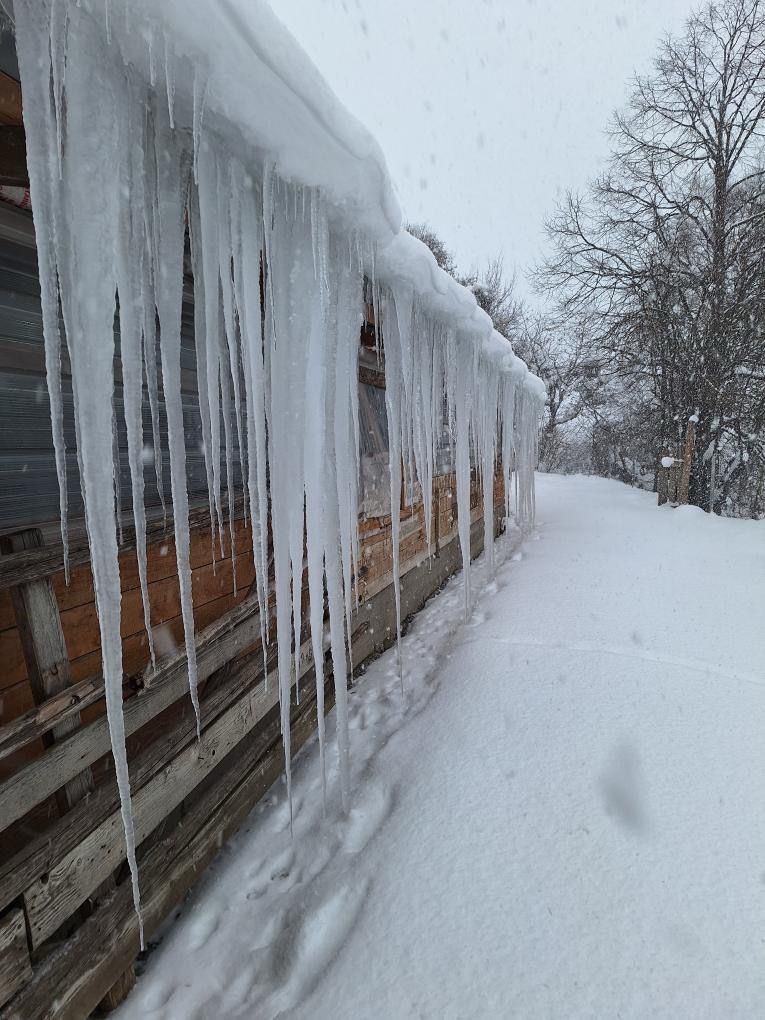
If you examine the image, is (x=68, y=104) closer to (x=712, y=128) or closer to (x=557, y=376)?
(x=712, y=128)

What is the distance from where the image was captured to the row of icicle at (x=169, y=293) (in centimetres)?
87

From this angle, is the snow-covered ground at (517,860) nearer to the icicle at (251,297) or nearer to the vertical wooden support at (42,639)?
the vertical wooden support at (42,639)

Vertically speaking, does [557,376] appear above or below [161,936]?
above

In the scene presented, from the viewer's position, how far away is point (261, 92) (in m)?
0.97

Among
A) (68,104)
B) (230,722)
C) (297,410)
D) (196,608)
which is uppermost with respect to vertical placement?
(68,104)

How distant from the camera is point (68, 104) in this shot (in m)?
0.85

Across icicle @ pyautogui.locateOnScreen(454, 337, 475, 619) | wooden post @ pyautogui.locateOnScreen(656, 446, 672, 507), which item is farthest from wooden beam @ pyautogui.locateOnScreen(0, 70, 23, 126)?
wooden post @ pyautogui.locateOnScreen(656, 446, 672, 507)

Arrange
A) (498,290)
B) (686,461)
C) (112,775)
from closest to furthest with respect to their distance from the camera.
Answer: (112,775), (686,461), (498,290)

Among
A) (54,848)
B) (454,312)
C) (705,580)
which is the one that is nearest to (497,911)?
(54,848)

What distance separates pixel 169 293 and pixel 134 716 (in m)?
1.31

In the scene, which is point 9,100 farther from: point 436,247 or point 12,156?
point 436,247

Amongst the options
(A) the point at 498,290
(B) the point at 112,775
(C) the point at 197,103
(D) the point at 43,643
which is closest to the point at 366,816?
(B) the point at 112,775

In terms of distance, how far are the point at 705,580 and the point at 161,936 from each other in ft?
15.5

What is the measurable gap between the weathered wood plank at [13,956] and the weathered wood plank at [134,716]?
25 cm
